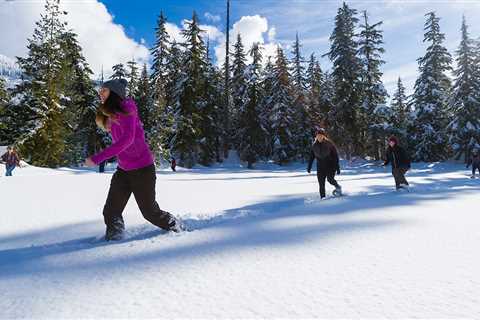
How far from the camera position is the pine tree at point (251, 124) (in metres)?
42.9

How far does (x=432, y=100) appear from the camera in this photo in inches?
1485

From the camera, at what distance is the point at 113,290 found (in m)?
2.62

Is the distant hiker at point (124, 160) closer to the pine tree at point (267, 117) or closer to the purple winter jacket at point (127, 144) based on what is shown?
the purple winter jacket at point (127, 144)

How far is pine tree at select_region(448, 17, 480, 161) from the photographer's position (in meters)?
34.9

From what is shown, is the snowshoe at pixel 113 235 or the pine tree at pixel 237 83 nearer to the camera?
the snowshoe at pixel 113 235

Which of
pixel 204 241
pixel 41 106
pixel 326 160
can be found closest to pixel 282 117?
pixel 41 106

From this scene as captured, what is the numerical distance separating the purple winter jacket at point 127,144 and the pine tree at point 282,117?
3815 cm

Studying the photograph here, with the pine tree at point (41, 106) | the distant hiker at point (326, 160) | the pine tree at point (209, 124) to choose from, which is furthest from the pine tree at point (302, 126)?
the distant hiker at point (326, 160)

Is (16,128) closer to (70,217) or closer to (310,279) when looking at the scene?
(70,217)

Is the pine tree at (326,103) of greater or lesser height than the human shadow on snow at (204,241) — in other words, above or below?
above

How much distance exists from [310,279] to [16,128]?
32013 mm

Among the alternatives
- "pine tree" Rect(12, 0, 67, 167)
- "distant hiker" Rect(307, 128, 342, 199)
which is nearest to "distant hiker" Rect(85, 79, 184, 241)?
"distant hiker" Rect(307, 128, 342, 199)

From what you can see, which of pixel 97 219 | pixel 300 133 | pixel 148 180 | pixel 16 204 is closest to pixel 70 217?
pixel 97 219

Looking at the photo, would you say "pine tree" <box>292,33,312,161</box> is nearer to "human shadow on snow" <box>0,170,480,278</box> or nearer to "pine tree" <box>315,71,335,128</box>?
"pine tree" <box>315,71,335,128</box>
